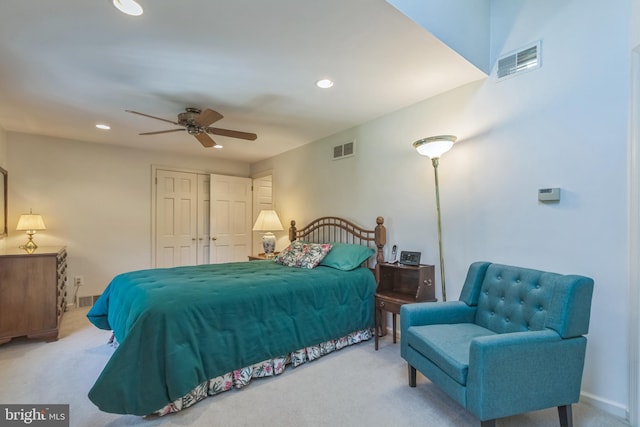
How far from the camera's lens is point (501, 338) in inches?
61.1

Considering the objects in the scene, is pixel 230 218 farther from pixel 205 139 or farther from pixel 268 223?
pixel 205 139

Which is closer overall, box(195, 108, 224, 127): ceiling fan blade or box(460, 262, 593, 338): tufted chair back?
box(460, 262, 593, 338): tufted chair back

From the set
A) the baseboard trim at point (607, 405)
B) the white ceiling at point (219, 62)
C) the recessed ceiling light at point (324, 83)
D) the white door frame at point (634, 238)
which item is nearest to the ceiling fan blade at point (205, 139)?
the white ceiling at point (219, 62)

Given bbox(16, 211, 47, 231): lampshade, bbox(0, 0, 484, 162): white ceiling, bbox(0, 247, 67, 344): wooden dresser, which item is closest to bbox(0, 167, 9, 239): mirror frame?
bbox(16, 211, 47, 231): lampshade

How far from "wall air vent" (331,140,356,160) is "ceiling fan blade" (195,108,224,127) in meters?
1.74

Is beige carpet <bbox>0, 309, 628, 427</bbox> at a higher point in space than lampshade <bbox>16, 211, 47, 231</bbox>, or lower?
lower

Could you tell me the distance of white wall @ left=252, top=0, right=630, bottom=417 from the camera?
6.15 feet

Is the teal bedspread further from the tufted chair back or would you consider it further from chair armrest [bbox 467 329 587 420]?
chair armrest [bbox 467 329 587 420]

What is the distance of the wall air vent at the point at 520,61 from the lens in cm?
223

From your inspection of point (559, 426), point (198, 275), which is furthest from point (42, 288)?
point (559, 426)

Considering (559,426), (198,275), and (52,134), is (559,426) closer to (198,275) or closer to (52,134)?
(198,275)

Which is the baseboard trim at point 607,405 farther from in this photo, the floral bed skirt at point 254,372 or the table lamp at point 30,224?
the table lamp at point 30,224

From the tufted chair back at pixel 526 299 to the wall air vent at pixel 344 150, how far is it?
2074mm

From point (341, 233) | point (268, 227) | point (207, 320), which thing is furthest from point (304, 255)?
point (207, 320)
